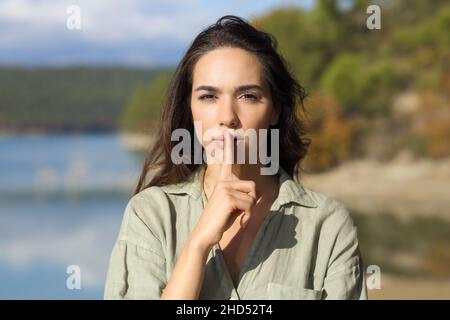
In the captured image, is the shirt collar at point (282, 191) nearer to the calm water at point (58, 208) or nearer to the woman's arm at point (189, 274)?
the woman's arm at point (189, 274)

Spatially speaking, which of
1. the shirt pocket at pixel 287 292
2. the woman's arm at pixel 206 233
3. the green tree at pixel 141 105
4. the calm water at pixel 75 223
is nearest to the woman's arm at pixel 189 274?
the woman's arm at pixel 206 233

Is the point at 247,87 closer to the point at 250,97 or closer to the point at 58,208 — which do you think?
the point at 250,97

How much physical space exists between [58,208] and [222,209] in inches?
430

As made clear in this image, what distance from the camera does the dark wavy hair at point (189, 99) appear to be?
4.23 ft

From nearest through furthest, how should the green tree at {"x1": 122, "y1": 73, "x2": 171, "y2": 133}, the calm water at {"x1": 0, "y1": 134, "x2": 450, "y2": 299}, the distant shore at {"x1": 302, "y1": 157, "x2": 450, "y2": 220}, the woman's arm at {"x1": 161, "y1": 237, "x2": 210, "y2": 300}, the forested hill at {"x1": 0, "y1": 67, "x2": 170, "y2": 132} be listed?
the woman's arm at {"x1": 161, "y1": 237, "x2": 210, "y2": 300}, the calm water at {"x1": 0, "y1": 134, "x2": 450, "y2": 299}, the distant shore at {"x1": 302, "y1": 157, "x2": 450, "y2": 220}, the green tree at {"x1": 122, "y1": 73, "x2": 171, "y2": 133}, the forested hill at {"x1": 0, "y1": 67, "x2": 170, "y2": 132}

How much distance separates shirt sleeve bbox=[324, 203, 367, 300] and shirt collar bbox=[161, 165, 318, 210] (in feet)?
0.15

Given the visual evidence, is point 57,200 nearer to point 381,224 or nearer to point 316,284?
point 381,224

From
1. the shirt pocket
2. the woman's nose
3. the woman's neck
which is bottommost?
the shirt pocket

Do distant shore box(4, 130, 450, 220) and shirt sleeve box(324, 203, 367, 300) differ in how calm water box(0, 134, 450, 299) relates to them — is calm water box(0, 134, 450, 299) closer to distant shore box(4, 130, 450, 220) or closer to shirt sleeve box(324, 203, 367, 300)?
distant shore box(4, 130, 450, 220)

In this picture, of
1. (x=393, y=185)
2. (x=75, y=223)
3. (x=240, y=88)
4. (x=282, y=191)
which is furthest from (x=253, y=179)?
(x=75, y=223)

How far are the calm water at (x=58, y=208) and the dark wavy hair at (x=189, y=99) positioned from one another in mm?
6791

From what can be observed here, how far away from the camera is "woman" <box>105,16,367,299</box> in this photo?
1.15m

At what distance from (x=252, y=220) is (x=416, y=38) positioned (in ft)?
33.3

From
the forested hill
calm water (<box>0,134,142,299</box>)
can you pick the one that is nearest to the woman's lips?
calm water (<box>0,134,142,299</box>)
